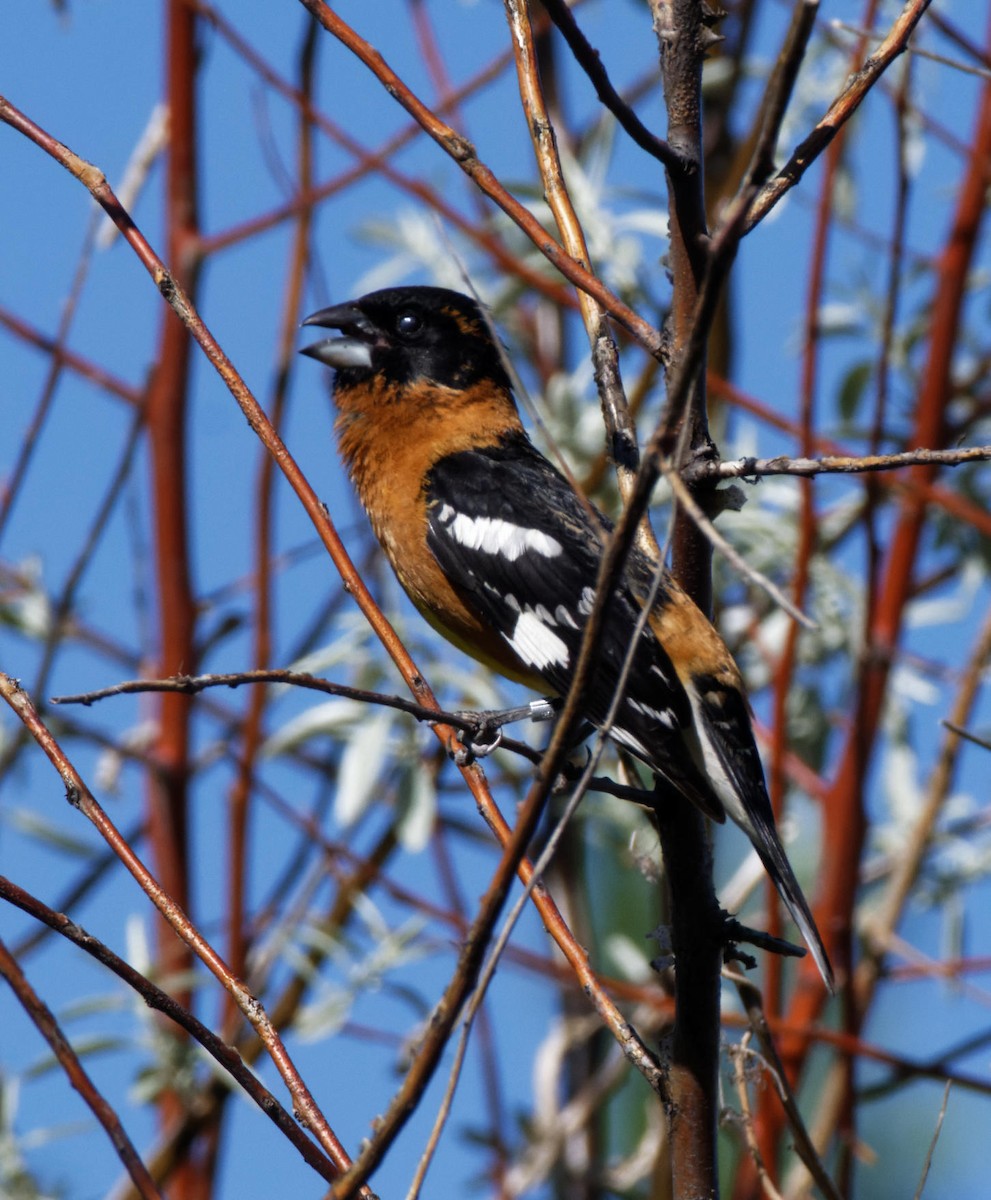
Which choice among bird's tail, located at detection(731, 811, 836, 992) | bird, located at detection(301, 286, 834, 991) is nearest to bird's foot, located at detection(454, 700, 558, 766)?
bird, located at detection(301, 286, 834, 991)

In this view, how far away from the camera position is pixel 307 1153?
1776 millimetres

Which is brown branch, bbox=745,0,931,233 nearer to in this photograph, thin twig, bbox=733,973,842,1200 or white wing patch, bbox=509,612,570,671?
white wing patch, bbox=509,612,570,671

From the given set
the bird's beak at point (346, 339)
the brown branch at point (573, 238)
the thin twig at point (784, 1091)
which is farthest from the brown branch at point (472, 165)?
the bird's beak at point (346, 339)

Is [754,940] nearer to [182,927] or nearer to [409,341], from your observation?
[182,927]

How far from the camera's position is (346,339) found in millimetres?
3877

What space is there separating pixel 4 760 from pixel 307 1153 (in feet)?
8.96


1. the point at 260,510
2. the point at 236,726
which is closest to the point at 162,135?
the point at 260,510

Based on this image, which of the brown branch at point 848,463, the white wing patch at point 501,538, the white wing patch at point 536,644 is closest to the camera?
the brown branch at point 848,463

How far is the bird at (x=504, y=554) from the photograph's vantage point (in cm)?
277

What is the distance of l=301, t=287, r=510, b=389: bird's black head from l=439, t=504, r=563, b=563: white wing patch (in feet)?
2.16

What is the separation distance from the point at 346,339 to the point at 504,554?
951 millimetres

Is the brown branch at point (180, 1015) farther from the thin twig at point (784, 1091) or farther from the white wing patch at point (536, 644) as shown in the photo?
the white wing patch at point (536, 644)

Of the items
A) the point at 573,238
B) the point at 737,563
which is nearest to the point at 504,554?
the point at 573,238

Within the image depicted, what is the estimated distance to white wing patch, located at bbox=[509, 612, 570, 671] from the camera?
3.02 metres
